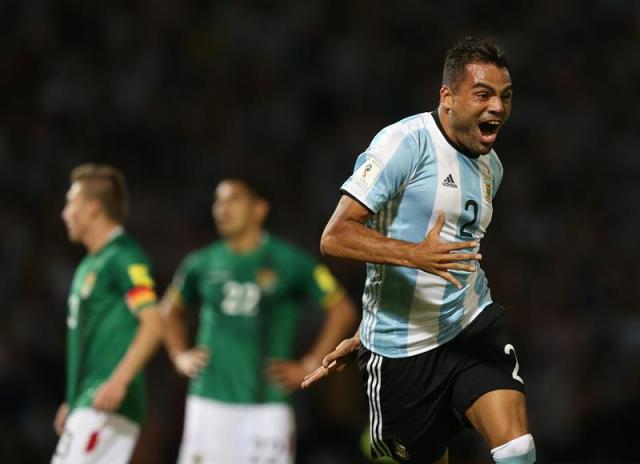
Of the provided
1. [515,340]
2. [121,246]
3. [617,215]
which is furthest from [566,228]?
[121,246]

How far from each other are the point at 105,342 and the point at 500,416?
2.48 m

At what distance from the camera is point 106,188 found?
22.3 ft

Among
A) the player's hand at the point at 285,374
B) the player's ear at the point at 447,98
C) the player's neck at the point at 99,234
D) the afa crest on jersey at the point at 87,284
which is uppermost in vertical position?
the player's ear at the point at 447,98

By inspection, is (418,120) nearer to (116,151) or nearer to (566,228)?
(566,228)

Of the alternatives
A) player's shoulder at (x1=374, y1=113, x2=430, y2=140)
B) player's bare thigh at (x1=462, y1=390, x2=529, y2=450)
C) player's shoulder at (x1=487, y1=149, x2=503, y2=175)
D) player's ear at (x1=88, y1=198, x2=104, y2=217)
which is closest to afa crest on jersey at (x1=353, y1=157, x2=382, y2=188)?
player's shoulder at (x1=374, y1=113, x2=430, y2=140)

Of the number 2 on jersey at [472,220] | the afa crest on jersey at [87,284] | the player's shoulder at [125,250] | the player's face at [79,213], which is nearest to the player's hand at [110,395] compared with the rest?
the afa crest on jersey at [87,284]

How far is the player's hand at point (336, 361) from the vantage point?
5062 mm

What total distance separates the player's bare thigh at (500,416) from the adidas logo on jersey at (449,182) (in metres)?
A: 0.80

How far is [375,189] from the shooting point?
458 centimetres

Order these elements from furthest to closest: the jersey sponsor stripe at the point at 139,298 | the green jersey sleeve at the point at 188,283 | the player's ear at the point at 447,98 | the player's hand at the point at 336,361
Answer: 1. the green jersey sleeve at the point at 188,283
2. the jersey sponsor stripe at the point at 139,298
3. the player's hand at the point at 336,361
4. the player's ear at the point at 447,98

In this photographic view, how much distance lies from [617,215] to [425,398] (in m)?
7.83

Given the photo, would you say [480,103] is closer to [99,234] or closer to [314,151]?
[99,234]

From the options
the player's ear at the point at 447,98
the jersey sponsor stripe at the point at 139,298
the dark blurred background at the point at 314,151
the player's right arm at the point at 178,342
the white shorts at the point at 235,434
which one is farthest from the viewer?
the dark blurred background at the point at 314,151

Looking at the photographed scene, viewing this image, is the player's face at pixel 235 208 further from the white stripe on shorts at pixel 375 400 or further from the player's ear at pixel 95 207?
the white stripe on shorts at pixel 375 400
